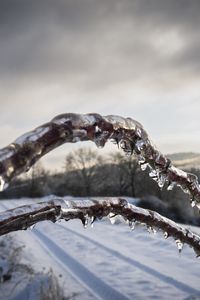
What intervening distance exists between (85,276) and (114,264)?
1.37m

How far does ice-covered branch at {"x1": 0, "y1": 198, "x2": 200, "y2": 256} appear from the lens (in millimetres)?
946

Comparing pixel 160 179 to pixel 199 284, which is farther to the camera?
pixel 199 284

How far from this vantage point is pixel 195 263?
437 inches

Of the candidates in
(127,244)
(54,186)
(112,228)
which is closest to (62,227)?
(112,228)

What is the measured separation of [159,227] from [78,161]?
Answer: 84.9 m

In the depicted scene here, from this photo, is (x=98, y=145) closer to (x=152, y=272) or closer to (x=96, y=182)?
(x=152, y=272)

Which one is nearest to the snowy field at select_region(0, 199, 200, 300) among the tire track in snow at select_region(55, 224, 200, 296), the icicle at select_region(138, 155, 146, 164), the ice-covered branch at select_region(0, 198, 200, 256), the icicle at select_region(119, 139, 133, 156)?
the tire track in snow at select_region(55, 224, 200, 296)

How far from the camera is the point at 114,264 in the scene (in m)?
11.8

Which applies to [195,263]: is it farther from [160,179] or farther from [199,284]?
[160,179]

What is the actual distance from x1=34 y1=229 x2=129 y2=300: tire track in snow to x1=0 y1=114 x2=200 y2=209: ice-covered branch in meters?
7.86

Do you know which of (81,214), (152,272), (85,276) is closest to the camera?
(81,214)

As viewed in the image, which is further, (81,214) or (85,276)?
(85,276)

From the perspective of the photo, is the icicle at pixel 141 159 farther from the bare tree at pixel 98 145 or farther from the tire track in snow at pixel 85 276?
the tire track in snow at pixel 85 276

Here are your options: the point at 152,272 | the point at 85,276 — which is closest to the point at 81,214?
the point at 152,272
